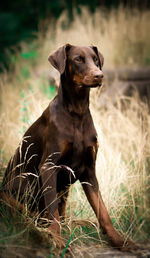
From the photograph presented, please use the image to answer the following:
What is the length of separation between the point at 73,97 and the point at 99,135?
1366mm

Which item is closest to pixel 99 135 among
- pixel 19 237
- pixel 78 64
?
pixel 78 64

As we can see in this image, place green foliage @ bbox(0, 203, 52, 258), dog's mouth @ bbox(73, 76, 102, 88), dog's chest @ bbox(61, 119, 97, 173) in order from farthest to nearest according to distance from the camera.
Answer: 1. dog's chest @ bbox(61, 119, 97, 173)
2. dog's mouth @ bbox(73, 76, 102, 88)
3. green foliage @ bbox(0, 203, 52, 258)

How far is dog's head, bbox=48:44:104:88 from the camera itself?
2801mm

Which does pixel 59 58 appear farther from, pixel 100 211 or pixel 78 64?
pixel 100 211

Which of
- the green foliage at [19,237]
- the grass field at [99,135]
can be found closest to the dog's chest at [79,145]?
the grass field at [99,135]

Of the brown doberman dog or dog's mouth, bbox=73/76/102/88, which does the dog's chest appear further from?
dog's mouth, bbox=73/76/102/88

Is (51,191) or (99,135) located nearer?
(51,191)

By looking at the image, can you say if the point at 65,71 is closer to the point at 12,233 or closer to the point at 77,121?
the point at 77,121

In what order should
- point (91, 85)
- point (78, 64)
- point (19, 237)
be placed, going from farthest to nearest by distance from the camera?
point (78, 64) < point (91, 85) < point (19, 237)

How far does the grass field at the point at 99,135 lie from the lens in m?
2.83

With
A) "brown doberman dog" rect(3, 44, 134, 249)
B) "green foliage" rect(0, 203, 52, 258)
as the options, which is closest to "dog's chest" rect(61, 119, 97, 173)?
"brown doberman dog" rect(3, 44, 134, 249)

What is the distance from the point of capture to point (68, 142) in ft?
9.36

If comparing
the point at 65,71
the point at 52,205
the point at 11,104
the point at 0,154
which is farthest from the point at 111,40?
the point at 52,205

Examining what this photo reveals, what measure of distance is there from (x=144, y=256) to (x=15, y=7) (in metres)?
8.86
